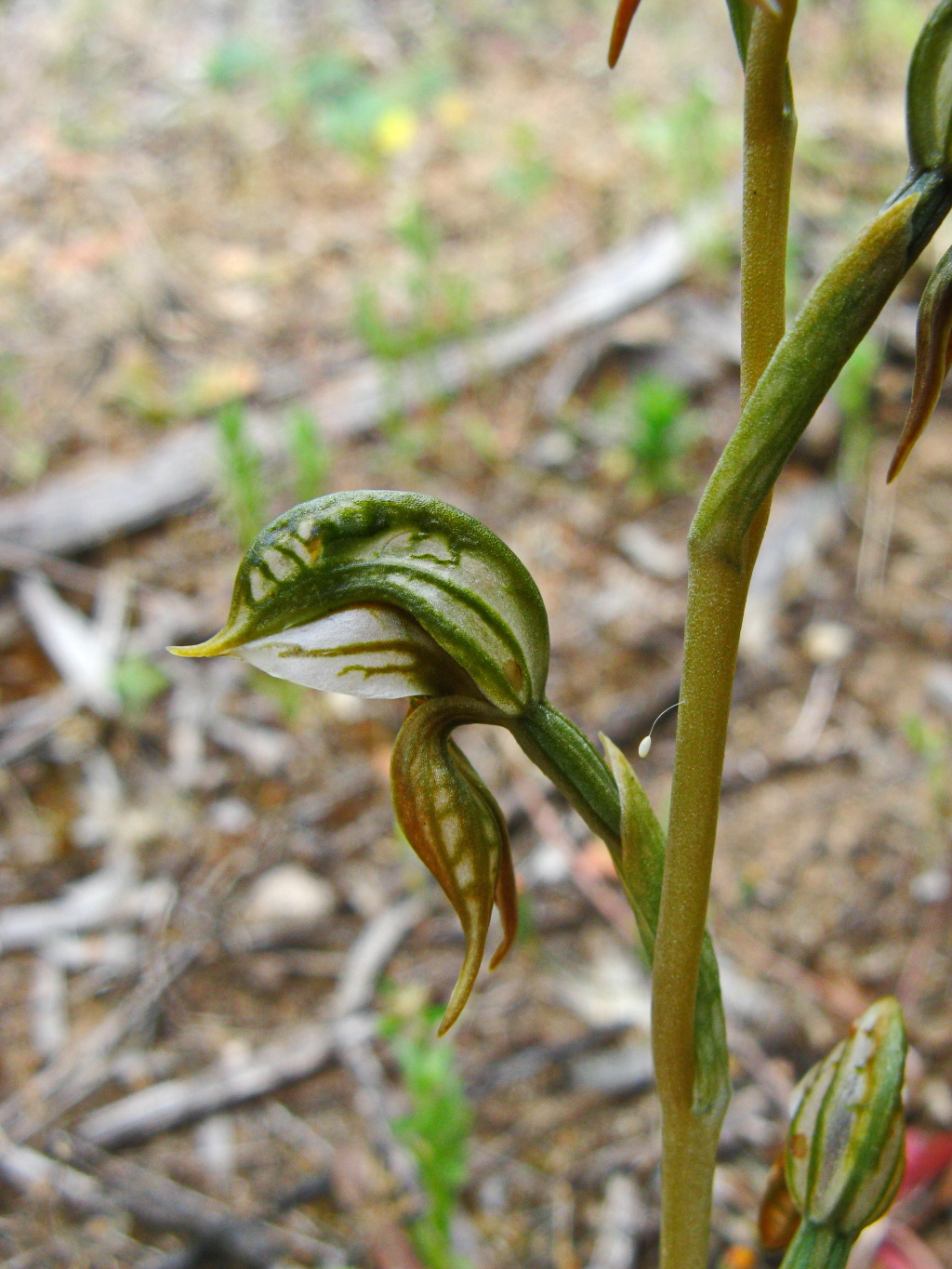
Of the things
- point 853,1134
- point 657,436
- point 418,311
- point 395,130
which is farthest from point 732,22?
point 395,130

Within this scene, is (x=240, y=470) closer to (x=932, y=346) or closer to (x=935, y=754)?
Answer: (x=935, y=754)

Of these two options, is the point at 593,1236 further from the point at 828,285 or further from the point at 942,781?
the point at 828,285

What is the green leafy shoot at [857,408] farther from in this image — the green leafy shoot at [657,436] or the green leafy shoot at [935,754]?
the green leafy shoot at [935,754]

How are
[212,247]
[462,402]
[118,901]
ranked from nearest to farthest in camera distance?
[118,901] → [462,402] → [212,247]

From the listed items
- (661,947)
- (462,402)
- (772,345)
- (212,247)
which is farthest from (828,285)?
(212,247)

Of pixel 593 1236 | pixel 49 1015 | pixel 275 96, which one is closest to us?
pixel 593 1236

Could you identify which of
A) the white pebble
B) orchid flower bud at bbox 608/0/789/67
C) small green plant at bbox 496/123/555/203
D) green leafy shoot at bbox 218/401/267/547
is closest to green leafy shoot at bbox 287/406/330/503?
green leafy shoot at bbox 218/401/267/547
